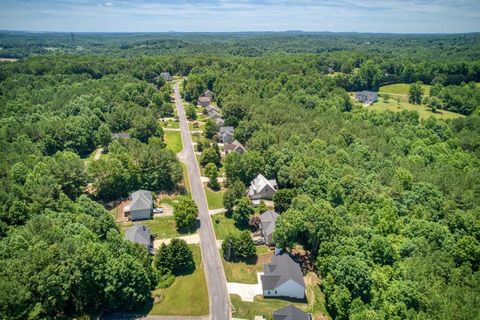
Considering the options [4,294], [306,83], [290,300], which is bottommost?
[290,300]

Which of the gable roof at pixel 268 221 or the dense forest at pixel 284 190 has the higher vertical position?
the dense forest at pixel 284 190

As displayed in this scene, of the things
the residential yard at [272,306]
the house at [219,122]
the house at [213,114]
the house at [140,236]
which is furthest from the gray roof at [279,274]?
the house at [213,114]

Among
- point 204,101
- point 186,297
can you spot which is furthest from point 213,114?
point 186,297

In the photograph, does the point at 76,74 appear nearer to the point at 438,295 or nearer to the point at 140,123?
the point at 140,123

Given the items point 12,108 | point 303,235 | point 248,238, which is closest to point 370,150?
point 303,235

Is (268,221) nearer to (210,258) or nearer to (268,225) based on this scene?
(268,225)

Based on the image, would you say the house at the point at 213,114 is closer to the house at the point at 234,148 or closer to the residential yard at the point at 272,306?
the house at the point at 234,148

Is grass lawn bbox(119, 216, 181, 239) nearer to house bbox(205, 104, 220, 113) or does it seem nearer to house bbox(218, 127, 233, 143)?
house bbox(218, 127, 233, 143)
